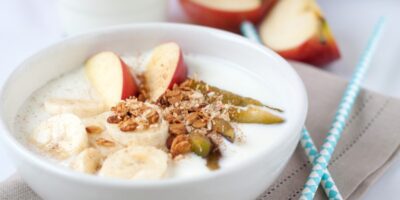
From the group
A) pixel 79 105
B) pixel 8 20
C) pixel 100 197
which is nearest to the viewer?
pixel 100 197

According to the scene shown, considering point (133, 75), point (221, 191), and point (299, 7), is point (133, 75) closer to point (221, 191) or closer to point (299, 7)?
point (221, 191)

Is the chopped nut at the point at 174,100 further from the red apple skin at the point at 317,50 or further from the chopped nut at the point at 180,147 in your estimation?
the red apple skin at the point at 317,50

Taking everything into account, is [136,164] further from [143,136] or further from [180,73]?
[180,73]

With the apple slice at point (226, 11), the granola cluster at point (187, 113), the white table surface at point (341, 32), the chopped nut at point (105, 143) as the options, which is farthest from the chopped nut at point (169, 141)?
the apple slice at point (226, 11)

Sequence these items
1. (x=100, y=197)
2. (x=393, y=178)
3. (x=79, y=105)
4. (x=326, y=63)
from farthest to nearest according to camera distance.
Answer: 1. (x=326, y=63)
2. (x=393, y=178)
3. (x=79, y=105)
4. (x=100, y=197)

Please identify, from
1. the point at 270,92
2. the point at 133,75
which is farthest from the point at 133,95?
the point at 270,92

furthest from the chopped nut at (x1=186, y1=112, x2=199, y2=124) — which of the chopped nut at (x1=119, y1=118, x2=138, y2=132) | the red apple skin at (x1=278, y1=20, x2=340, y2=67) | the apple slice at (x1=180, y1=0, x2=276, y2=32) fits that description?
the apple slice at (x1=180, y1=0, x2=276, y2=32)

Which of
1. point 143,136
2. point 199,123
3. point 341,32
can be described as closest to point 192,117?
point 199,123
